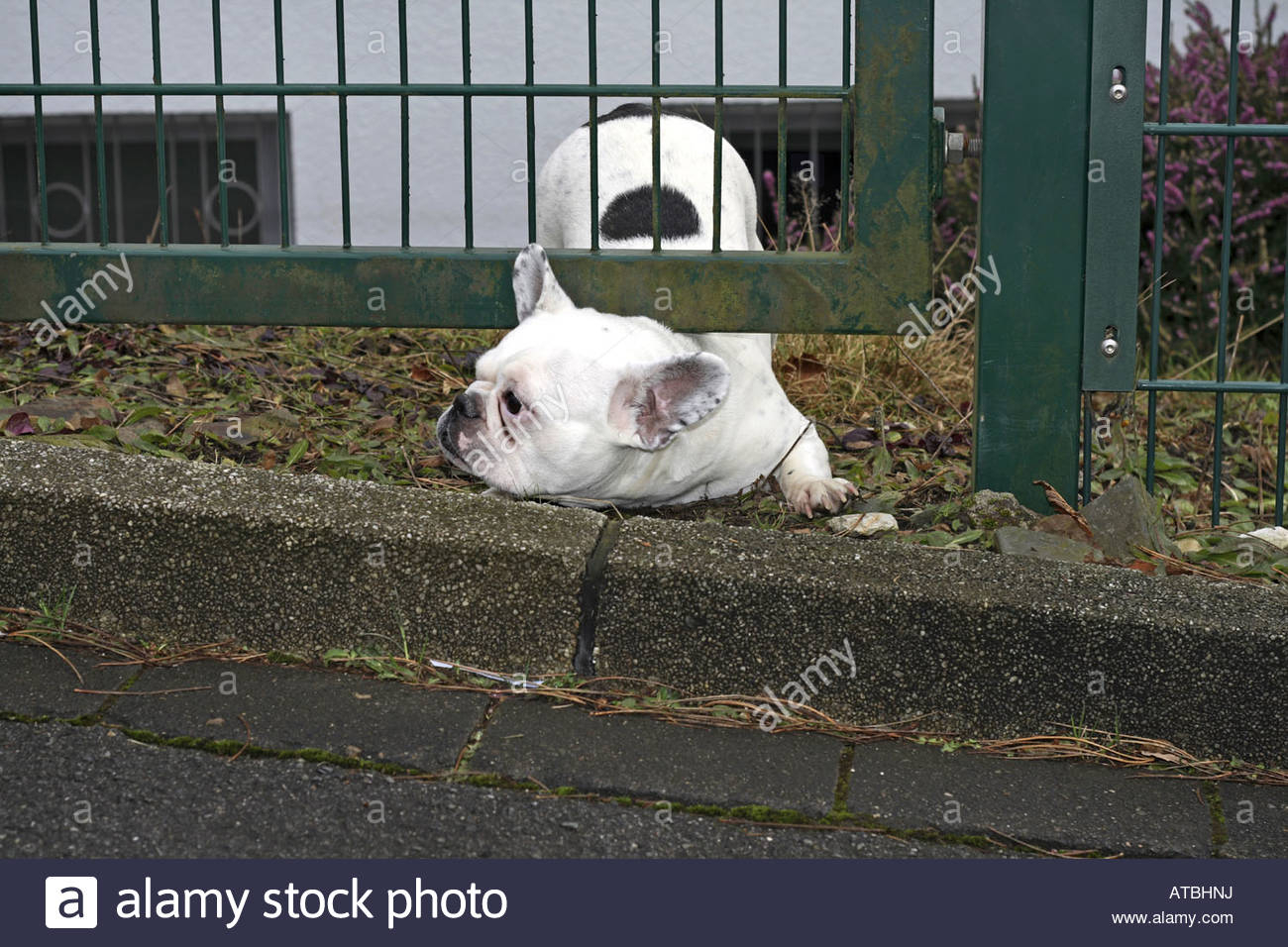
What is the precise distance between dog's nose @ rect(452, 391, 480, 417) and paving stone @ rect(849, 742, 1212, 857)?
1330mm

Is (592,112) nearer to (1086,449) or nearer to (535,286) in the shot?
(535,286)

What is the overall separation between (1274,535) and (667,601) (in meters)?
1.70

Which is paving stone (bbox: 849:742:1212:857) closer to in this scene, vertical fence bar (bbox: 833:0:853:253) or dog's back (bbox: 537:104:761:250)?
vertical fence bar (bbox: 833:0:853:253)

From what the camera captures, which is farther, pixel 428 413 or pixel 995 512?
pixel 428 413

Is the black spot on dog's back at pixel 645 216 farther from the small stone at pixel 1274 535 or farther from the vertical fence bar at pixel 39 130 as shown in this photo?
the small stone at pixel 1274 535

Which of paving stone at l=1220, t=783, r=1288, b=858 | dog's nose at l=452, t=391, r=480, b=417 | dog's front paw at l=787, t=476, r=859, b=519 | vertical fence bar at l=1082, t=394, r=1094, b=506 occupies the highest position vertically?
dog's nose at l=452, t=391, r=480, b=417

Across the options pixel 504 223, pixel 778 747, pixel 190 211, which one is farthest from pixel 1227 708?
pixel 190 211

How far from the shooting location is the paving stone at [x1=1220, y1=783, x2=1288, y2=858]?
233cm

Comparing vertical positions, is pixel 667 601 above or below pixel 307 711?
above

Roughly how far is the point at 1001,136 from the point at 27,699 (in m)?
2.29

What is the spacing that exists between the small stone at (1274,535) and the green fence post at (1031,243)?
21.6 inches

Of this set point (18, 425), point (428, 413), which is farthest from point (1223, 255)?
point (18, 425)

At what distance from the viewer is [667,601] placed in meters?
2.74

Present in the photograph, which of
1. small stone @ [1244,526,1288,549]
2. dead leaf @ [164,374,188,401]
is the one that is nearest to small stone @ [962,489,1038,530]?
small stone @ [1244,526,1288,549]
